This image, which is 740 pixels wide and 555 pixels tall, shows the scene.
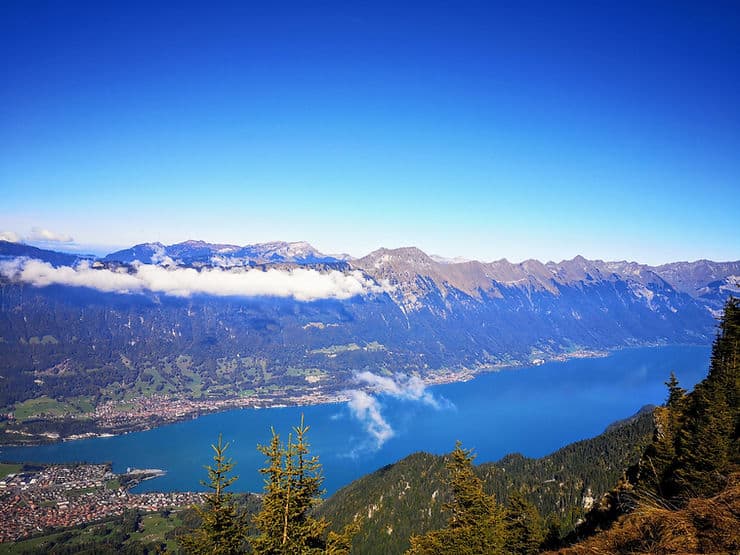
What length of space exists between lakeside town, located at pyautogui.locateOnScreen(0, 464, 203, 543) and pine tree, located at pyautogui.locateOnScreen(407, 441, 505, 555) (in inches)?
3279

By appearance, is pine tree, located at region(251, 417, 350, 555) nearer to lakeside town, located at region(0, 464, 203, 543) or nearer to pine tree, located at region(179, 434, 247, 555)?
pine tree, located at region(179, 434, 247, 555)

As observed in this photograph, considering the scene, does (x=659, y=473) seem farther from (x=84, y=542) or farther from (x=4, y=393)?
(x=4, y=393)

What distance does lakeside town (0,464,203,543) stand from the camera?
83.9 meters

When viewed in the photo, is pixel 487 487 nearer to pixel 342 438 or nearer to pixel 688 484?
pixel 688 484

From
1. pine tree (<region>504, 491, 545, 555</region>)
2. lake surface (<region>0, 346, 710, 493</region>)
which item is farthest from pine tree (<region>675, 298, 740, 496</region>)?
lake surface (<region>0, 346, 710, 493</region>)

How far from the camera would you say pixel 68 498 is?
316ft

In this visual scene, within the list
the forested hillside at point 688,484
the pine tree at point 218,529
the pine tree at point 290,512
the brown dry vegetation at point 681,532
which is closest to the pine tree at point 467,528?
the forested hillside at point 688,484

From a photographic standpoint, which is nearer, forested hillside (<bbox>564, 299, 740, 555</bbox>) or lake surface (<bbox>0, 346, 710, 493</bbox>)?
forested hillside (<bbox>564, 299, 740, 555</bbox>)

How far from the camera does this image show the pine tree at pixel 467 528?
16.1 metres

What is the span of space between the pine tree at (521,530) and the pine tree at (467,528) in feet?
24.0

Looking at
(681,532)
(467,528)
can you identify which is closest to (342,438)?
(467,528)

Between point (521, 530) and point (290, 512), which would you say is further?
point (521, 530)

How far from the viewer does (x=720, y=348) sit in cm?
3369

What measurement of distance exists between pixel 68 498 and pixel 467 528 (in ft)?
366
